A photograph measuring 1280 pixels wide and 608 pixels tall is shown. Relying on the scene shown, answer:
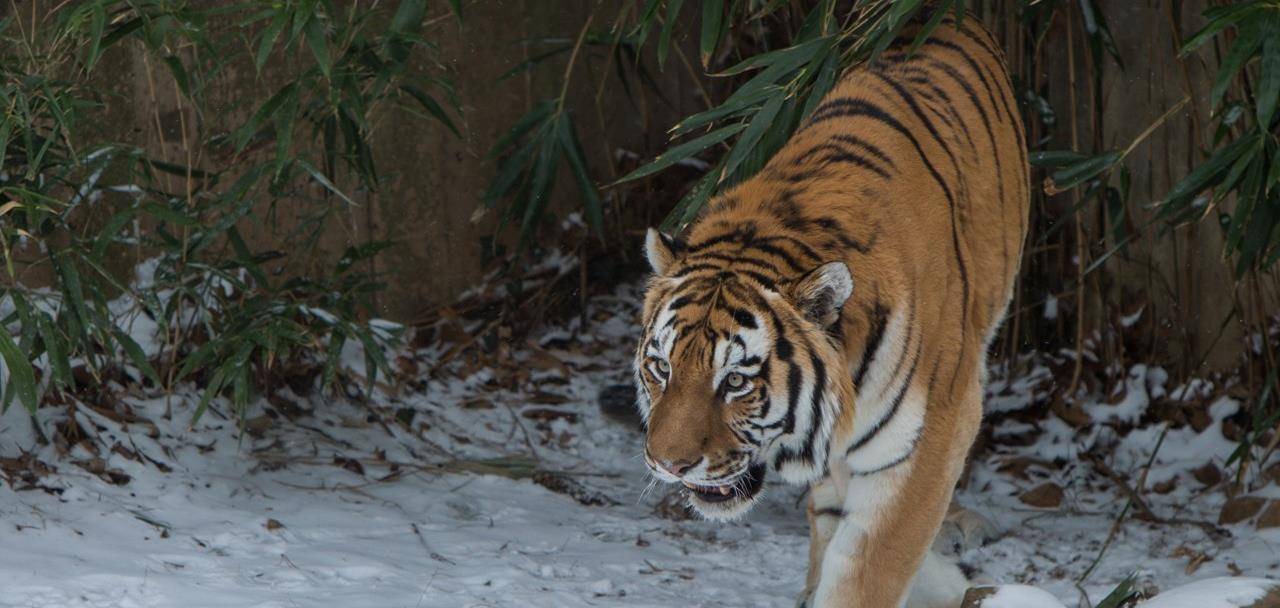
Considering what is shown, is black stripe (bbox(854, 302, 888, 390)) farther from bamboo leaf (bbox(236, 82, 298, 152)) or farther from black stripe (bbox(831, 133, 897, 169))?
bamboo leaf (bbox(236, 82, 298, 152))

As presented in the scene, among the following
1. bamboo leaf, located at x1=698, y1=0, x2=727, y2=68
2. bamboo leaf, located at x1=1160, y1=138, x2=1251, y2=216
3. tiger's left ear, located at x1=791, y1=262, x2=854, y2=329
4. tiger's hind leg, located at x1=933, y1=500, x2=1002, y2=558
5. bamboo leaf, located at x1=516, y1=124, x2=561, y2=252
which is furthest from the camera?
bamboo leaf, located at x1=516, y1=124, x2=561, y2=252

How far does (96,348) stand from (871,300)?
92.1 inches

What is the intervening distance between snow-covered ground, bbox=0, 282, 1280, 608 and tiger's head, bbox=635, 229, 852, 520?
34cm

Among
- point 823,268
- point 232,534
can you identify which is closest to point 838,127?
point 823,268

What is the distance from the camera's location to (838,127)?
293 centimetres

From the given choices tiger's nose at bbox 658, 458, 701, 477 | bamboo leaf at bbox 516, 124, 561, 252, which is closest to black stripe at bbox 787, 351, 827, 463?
tiger's nose at bbox 658, 458, 701, 477

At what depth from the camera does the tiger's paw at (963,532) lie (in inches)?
138

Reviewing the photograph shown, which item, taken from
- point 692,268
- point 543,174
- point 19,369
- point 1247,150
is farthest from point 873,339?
point 543,174

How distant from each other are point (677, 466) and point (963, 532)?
1436mm

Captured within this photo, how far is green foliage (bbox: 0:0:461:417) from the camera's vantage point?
313 cm

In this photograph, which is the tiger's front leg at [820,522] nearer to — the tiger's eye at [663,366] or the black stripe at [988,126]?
the black stripe at [988,126]

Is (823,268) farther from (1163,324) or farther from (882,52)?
(1163,324)

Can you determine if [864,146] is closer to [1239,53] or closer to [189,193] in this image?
[1239,53]

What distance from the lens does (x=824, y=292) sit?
95.3 inches
